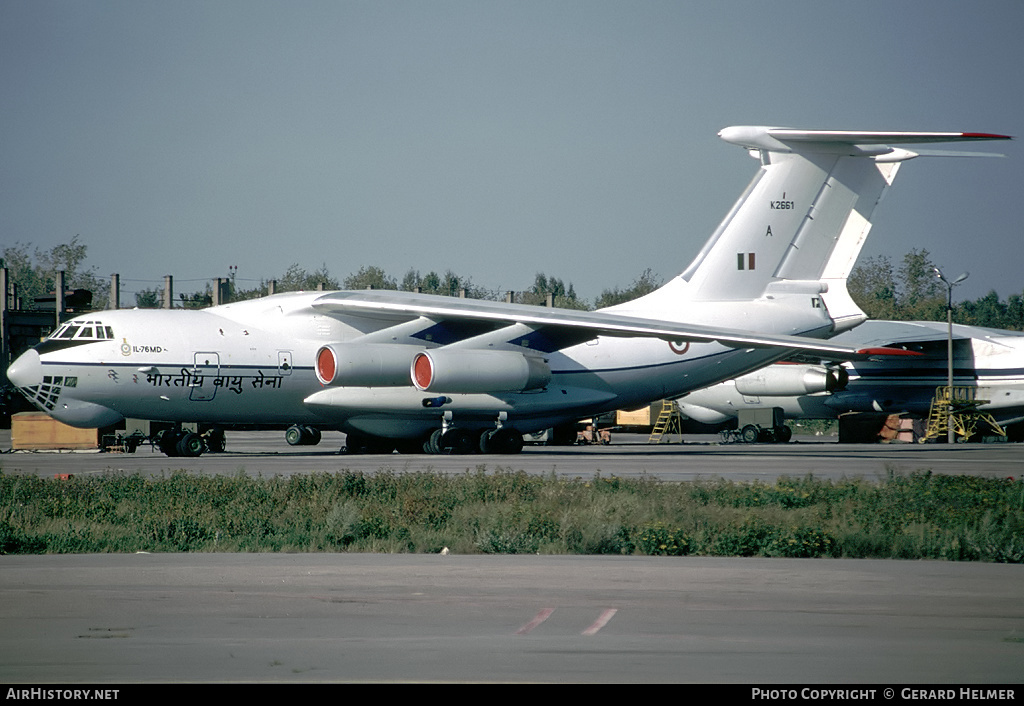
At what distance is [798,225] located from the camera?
2408 cm

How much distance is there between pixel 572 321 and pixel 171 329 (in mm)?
7491

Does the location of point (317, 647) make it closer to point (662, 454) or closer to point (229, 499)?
point (229, 499)

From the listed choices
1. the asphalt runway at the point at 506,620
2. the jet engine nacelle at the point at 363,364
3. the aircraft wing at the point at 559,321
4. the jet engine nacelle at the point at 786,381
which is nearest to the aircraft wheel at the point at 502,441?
the aircraft wing at the point at 559,321

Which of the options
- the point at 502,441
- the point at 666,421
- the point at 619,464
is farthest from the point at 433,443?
the point at 666,421

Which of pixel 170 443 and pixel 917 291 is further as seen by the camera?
pixel 917 291

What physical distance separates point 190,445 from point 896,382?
2159cm

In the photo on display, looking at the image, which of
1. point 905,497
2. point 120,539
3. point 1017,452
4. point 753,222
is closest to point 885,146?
point 753,222

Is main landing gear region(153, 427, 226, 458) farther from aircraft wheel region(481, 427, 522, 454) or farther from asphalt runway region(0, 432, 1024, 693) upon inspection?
asphalt runway region(0, 432, 1024, 693)

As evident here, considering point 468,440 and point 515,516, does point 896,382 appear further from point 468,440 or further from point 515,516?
point 515,516

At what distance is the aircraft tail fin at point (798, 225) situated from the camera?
23.7m

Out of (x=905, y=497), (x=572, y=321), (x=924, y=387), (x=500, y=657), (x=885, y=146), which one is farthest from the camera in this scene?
(x=924, y=387)

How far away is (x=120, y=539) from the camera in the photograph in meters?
9.18

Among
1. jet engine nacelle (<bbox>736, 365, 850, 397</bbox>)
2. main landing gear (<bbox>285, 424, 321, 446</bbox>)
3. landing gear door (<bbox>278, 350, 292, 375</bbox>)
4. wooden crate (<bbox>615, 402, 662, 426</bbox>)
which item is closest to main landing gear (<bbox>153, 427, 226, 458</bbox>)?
landing gear door (<bbox>278, 350, 292, 375</bbox>)

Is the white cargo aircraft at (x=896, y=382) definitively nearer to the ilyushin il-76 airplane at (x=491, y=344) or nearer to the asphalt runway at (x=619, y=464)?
the ilyushin il-76 airplane at (x=491, y=344)
